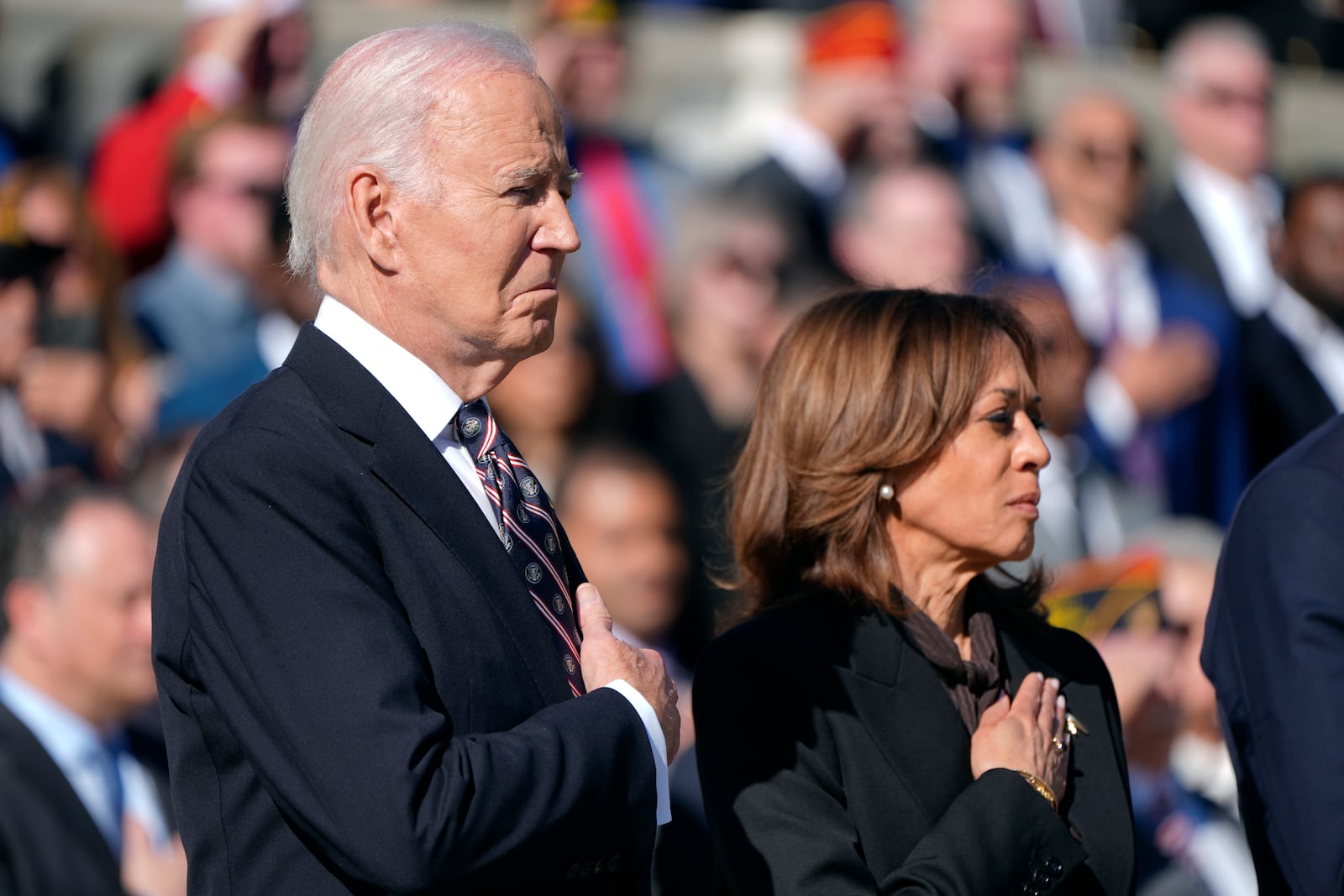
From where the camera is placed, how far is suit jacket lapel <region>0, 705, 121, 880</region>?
4195 millimetres

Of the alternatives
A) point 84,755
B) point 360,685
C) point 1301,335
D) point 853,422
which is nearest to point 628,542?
point 84,755

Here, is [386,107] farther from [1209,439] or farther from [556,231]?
[1209,439]

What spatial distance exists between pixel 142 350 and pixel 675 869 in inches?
102

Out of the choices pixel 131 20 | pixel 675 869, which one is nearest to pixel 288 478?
pixel 675 869

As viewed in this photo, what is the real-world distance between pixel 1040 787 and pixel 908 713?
228 millimetres

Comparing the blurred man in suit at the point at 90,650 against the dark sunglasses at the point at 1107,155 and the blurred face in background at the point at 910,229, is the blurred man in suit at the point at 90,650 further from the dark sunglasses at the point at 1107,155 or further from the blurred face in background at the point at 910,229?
the dark sunglasses at the point at 1107,155

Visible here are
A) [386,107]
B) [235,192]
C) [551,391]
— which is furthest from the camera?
[235,192]

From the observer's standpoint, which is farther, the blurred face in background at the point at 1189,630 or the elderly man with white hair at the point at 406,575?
the blurred face in background at the point at 1189,630

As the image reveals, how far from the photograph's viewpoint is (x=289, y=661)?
201 centimetres

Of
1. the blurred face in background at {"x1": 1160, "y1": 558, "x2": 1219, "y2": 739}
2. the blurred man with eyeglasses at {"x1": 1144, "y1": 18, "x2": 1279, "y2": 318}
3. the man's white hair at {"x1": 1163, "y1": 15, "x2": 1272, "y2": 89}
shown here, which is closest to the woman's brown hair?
the blurred face in background at {"x1": 1160, "y1": 558, "x2": 1219, "y2": 739}

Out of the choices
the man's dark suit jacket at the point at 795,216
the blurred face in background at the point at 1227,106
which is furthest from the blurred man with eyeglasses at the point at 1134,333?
the man's dark suit jacket at the point at 795,216

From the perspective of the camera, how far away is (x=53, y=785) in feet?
14.0

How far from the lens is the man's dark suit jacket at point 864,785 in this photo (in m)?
2.61

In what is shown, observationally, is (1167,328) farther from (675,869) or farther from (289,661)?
(289,661)
